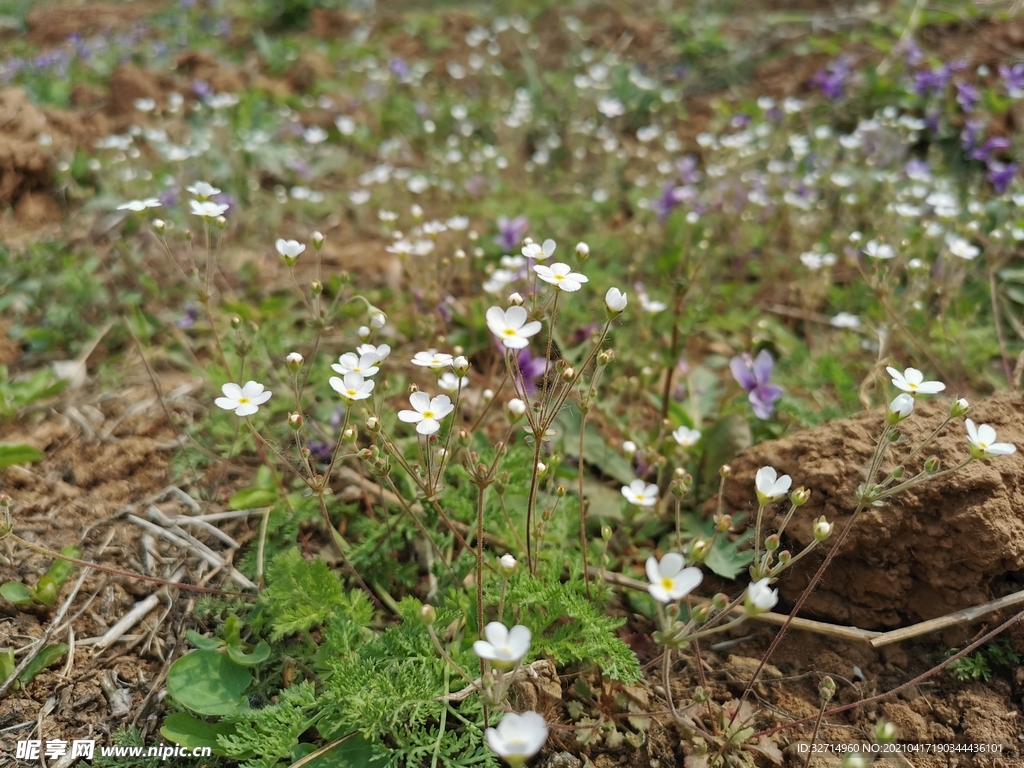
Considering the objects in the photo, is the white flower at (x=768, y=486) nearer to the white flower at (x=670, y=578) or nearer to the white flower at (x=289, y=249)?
the white flower at (x=670, y=578)

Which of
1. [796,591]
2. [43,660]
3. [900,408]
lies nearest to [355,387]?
[43,660]

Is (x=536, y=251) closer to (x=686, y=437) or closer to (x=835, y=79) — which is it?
(x=686, y=437)

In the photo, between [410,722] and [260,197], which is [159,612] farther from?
[260,197]

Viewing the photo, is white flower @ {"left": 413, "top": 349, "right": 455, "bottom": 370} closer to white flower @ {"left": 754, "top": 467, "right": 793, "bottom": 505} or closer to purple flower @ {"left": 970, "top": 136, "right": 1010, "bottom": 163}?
white flower @ {"left": 754, "top": 467, "right": 793, "bottom": 505}

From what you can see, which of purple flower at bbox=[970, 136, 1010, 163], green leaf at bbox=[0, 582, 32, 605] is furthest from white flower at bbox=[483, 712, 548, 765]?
purple flower at bbox=[970, 136, 1010, 163]

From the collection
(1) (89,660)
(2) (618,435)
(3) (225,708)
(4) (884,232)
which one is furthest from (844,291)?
(1) (89,660)

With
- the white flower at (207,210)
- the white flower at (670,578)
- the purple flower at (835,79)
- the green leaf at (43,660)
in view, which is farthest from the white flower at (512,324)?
the purple flower at (835,79)
